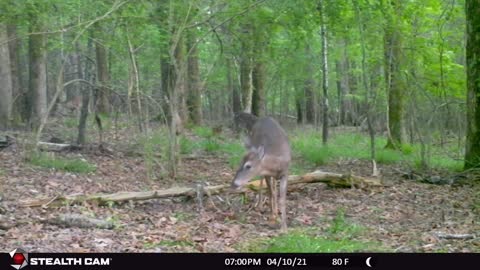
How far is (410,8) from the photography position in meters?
12.6

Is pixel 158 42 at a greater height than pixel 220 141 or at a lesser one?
greater

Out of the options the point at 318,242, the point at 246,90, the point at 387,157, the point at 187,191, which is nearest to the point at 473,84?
the point at 387,157

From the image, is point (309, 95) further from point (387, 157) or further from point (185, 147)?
point (185, 147)

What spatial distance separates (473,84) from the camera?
10.7 meters

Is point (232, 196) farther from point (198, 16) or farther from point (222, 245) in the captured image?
point (198, 16)

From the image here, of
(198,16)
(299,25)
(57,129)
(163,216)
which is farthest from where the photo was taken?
(57,129)

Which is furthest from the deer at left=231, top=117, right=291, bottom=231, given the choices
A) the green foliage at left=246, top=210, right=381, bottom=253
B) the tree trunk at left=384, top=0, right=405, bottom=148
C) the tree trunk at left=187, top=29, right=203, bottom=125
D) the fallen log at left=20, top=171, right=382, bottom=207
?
the tree trunk at left=187, top=29, right=203, bottom=125
